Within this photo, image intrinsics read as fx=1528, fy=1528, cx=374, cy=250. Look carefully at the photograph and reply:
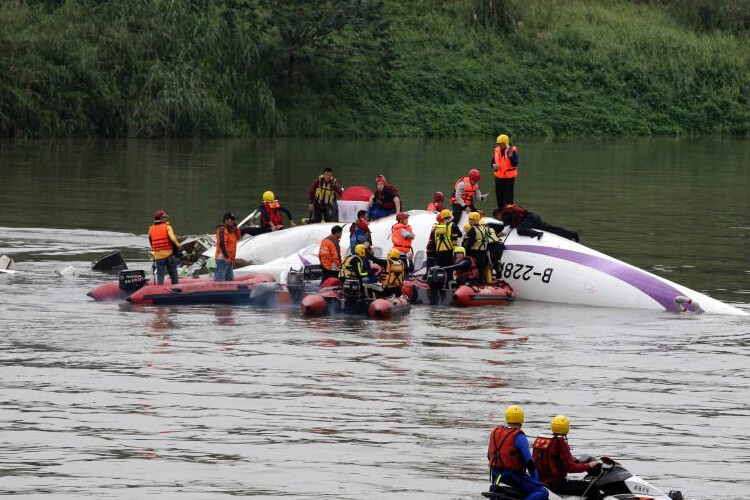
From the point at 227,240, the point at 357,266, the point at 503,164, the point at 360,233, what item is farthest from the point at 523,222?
the point at 227,240

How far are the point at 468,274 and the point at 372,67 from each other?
6186 cm

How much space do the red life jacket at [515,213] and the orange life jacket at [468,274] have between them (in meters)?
1.47

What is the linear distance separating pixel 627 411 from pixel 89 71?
61.1 metres

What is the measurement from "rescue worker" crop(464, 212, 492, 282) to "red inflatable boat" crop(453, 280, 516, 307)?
56cm

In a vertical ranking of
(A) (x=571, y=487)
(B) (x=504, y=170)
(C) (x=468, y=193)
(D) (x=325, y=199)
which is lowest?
(A) (x=571, y=487)

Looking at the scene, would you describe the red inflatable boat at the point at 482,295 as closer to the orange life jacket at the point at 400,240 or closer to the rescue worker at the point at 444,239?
the rescue worker at the point at 444,239

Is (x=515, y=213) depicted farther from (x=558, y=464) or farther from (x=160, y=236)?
(x=558, y=464)

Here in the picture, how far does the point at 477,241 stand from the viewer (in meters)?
34.3

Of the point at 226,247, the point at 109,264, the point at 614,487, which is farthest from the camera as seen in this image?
the point at 109,264

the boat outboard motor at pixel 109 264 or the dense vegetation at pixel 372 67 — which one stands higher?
the dense vegetation at pixel 372 67

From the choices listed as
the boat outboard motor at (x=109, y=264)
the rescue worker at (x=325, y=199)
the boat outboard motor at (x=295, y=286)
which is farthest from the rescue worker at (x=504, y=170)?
the boat outboard motor at (x=109, y=264)

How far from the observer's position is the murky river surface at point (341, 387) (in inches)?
780

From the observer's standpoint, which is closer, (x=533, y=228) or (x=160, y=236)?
(x=160, y=236)

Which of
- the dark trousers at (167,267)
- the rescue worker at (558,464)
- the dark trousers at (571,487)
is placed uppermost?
the dark trousers at (167,267)
